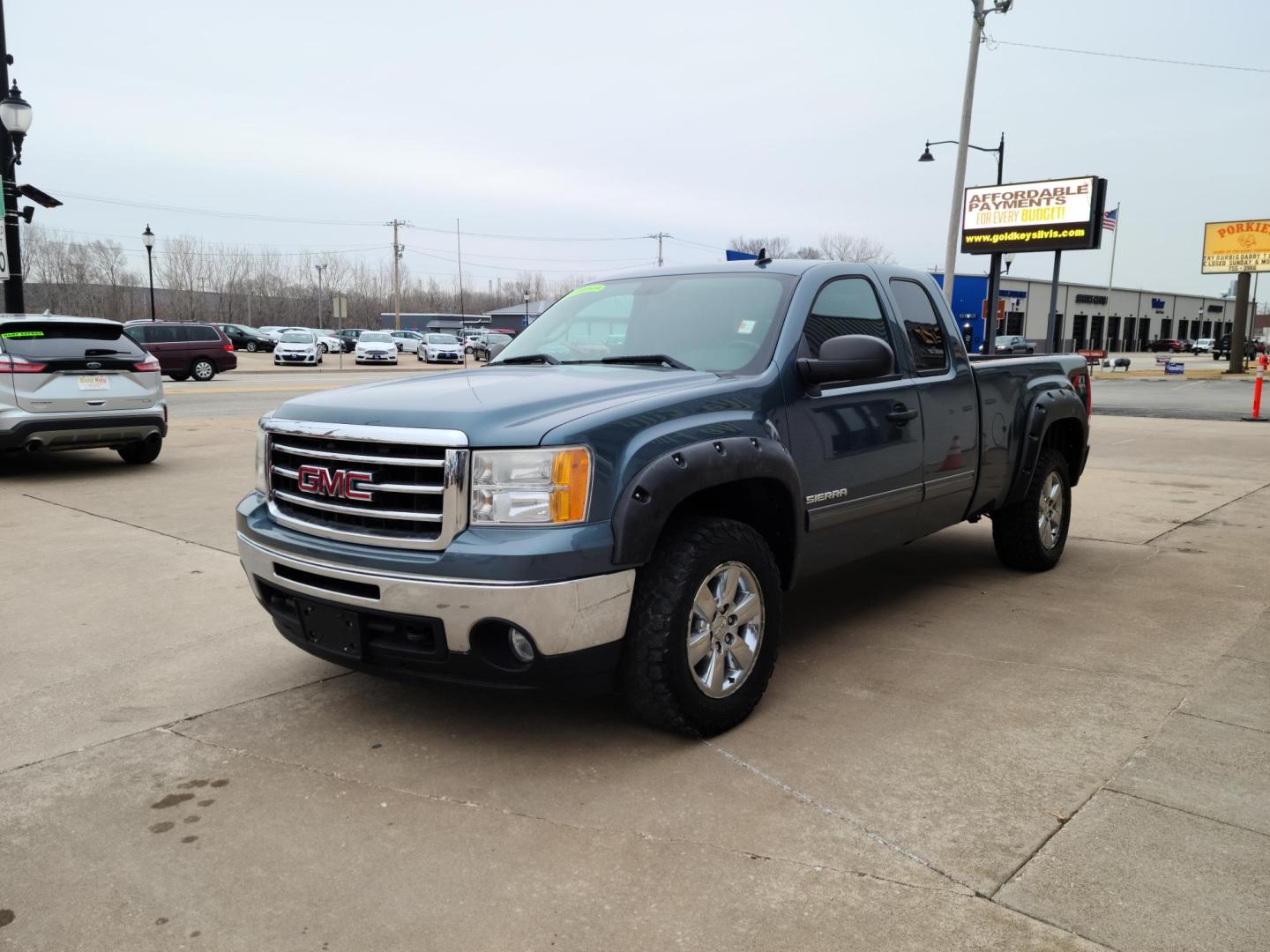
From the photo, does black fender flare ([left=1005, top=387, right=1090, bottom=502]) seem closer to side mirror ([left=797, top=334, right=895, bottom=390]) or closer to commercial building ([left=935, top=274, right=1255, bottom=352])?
side mirror ([left=797, top=334, right=895, bottom=390])

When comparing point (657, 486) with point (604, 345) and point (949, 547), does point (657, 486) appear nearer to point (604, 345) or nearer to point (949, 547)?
point (604, 345)

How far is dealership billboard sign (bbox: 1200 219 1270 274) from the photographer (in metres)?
44.9

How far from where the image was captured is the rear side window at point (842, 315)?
14.2ft

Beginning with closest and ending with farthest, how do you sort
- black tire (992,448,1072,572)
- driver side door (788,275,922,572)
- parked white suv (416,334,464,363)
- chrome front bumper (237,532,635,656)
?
chrome front bumper (237,532,635,656)
driver side door (788,275,922,572)
black tire (992,448,1072,572)
parked white suv (416,334,464,363)

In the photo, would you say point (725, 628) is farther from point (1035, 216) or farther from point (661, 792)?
point (1035, 216)

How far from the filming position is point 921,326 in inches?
202

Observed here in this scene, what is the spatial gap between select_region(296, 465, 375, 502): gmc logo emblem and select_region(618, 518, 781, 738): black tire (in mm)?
1008

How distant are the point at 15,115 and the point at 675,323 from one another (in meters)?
12.8

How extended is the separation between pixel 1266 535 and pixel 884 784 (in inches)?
222

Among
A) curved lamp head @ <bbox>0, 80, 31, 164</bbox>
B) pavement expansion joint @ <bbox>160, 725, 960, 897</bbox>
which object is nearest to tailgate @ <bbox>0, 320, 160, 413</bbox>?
curved lamp head @ <bbox>0, 80, 31, 164</bbox>

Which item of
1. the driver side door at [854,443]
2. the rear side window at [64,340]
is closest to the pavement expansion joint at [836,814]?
the driver side door at [854,443]

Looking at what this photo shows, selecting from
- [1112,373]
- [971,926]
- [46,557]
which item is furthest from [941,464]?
[1112,373]

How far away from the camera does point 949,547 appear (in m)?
7.07

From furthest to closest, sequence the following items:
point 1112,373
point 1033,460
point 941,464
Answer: point 1112,373 → point 1033,460 → point 941,464
